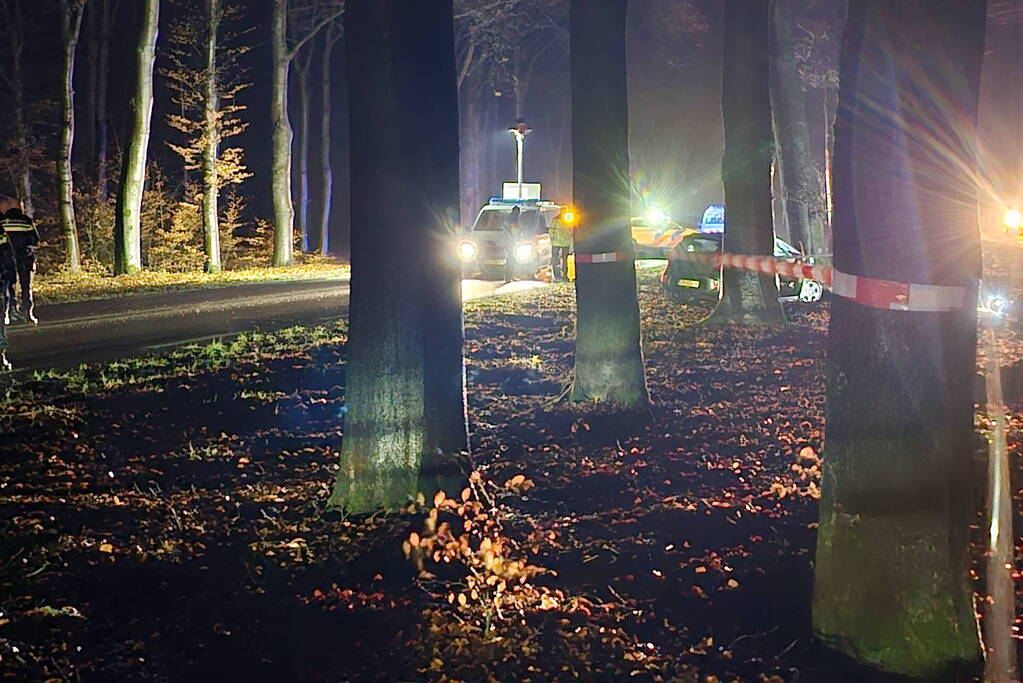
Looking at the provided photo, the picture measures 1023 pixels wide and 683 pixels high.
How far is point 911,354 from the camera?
4.15 m

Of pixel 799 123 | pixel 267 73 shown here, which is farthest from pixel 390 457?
pixel 267 73

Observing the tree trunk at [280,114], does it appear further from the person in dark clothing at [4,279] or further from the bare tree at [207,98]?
the person in dark clothing at [4,279]

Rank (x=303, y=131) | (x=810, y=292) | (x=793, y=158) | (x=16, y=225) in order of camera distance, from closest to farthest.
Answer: (x=16, y=225), (x=810, y=292), (x=793, y=158), (x=303, y=131)

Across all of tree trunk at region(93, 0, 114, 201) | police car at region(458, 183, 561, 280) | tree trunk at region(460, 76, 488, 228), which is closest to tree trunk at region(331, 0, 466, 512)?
police car at region(458, 183, 561, 280)

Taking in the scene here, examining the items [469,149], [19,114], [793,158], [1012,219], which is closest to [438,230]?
[793,158]

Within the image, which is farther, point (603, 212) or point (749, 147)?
point (749, 147)

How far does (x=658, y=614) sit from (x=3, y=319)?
8.75m

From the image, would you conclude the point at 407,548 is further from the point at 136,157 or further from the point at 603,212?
the point at 136,157

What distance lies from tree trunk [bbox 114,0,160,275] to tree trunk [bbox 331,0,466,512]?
20.6 meters

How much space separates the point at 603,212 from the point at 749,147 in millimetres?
6354

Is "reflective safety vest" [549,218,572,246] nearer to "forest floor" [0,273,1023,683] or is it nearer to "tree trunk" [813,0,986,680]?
"forest floor" [0,273,1023,683]

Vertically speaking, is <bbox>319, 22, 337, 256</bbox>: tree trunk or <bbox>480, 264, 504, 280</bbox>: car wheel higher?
<bbox>319, 22, 337, 256</bbox>: tree trunk

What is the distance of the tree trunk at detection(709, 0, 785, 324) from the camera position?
48.2ft

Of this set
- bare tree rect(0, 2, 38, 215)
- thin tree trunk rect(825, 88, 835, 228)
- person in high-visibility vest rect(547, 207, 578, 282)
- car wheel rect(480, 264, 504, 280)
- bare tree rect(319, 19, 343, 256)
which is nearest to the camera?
thin tree trunk rect(825, 88, 835, 228)
